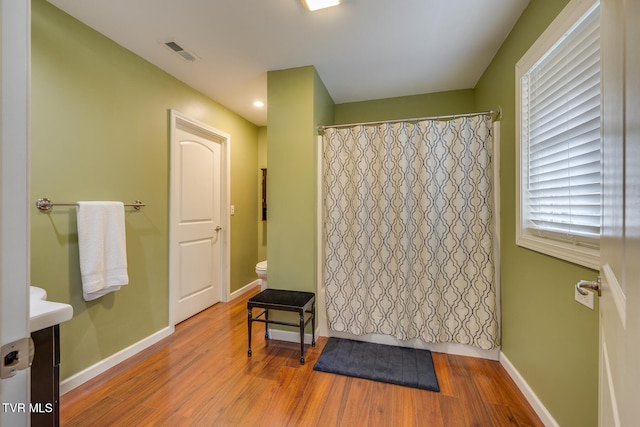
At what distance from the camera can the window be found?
3.73ft

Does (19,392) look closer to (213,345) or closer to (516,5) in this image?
(213,345)

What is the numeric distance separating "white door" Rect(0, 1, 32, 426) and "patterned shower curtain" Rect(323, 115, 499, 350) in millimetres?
2048

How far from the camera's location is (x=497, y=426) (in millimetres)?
1460

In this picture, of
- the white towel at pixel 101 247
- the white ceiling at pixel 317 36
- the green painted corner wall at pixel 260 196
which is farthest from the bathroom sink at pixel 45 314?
the green painted corner wall at pixel 260 196

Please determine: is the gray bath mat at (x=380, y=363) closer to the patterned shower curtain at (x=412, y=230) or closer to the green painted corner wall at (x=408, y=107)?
the patterned shower curtain at (x=412, y=230)

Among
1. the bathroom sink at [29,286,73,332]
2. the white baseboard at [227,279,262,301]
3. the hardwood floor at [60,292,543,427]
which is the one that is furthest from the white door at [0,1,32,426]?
the white baseboard at [227,279,262,301]

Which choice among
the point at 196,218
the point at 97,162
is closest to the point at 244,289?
the point at 196,218

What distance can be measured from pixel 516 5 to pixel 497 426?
8.06 ft

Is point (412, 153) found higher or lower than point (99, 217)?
higher

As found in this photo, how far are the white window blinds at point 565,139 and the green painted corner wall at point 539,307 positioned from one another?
150 mm

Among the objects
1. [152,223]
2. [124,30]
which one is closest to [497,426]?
[152,223]

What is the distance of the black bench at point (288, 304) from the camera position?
202cm

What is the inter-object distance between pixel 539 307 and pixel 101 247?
110 inches

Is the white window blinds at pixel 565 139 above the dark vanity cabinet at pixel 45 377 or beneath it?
above
